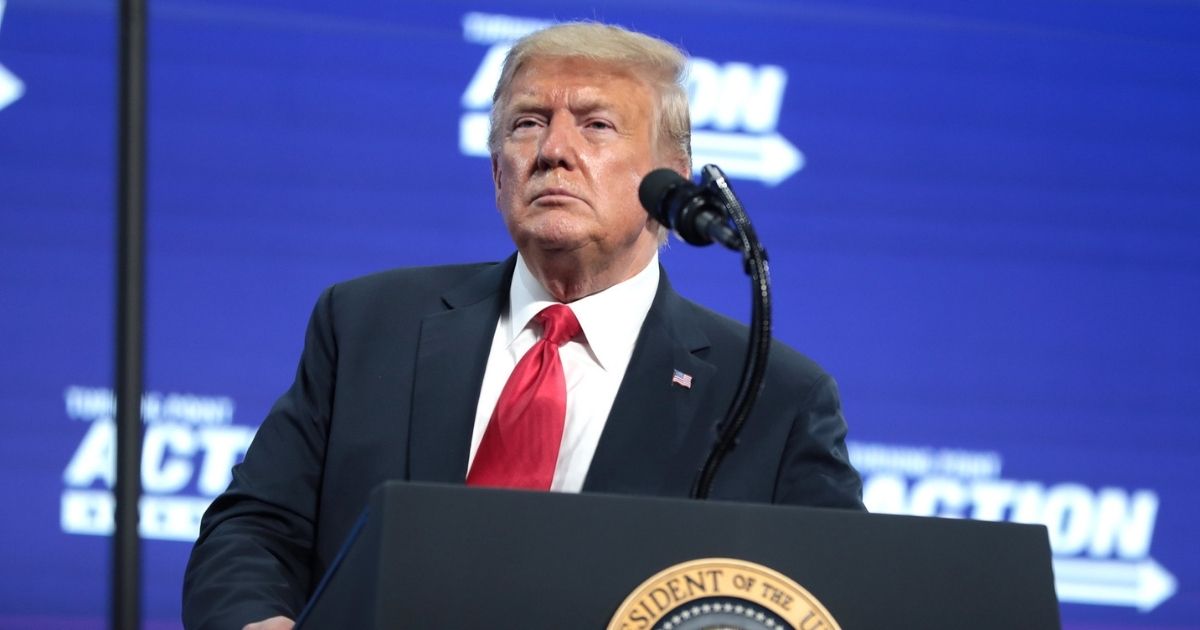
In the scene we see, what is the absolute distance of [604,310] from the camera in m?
2.05

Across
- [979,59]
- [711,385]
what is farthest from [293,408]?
[979,59]

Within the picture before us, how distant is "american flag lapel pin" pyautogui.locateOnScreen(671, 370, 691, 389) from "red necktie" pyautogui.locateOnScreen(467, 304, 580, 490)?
0.14 m

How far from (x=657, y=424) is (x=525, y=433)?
0.16 m

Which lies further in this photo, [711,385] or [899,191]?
[899,191]

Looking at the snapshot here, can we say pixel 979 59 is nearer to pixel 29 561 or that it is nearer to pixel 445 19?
pixel 445 19

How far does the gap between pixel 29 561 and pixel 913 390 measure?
164 centimetres

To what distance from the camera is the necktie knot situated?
1979 mm

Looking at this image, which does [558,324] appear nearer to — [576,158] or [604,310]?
[604,310]

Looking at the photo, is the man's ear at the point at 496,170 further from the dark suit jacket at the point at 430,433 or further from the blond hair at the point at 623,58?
the dark suit jacket at the point at 430,433

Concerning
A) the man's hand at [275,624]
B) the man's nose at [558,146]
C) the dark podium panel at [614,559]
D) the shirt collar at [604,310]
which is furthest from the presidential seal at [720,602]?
the man's nose at [558,146]

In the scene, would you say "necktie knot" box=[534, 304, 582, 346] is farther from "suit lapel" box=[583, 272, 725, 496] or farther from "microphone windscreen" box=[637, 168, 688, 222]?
"microphone windscreen" box=[637, 168, 688, 222]

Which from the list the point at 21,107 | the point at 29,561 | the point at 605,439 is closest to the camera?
the point at 605,439

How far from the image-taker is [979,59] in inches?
121

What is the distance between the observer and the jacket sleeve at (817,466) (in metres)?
1.82
